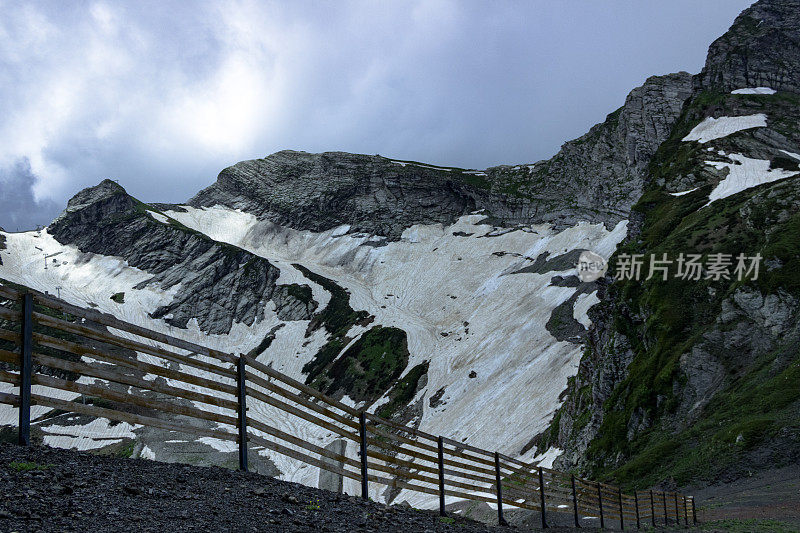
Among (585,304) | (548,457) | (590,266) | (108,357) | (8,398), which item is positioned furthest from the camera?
(590,266)

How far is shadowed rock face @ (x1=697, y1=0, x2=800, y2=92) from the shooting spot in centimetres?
12800

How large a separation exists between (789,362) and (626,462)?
15302 mm

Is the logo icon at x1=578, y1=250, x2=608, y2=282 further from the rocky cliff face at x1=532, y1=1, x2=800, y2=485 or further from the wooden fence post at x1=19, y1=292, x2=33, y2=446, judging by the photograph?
the wooden fence post at x1=19, y1=292, x2=33, y2=446

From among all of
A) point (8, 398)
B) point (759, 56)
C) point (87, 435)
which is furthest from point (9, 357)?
point (759, 56)

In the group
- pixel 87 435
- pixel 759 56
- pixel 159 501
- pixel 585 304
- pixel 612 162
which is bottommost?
pixel 159 501

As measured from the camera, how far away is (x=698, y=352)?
165 feet

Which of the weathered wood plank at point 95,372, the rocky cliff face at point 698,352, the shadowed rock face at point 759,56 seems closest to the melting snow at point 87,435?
the rocky cliff face at point 698,352

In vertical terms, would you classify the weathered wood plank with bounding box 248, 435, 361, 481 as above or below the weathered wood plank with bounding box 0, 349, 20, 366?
below

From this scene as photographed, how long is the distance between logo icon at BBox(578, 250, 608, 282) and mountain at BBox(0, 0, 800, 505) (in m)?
2.54

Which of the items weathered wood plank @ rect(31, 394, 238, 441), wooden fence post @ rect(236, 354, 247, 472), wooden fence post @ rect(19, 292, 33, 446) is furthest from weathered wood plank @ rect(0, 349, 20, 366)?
wooden fence post @ rect(236, 354, 247, 472)

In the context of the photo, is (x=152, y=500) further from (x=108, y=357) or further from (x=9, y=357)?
(x=9, y=357)

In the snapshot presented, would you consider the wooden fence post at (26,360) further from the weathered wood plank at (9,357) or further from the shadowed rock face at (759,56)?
the shadowed rock face at (759,56)

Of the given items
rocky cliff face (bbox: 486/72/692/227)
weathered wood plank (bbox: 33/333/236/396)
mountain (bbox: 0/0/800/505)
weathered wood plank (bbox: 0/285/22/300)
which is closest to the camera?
weathered wood plank (bbox: 0/285/22/300)

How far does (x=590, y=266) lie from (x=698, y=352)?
84.9m
